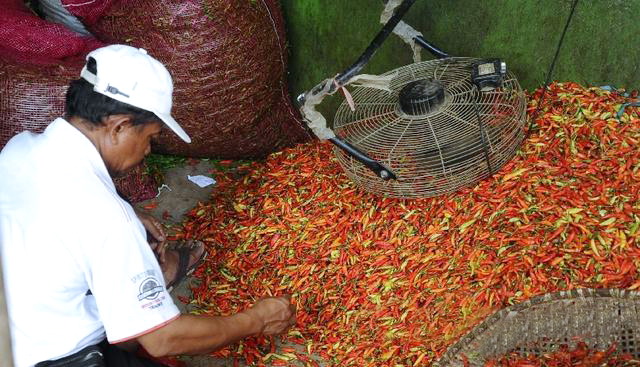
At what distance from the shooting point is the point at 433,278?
3.05 m

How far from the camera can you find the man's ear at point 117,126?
2.36 meters

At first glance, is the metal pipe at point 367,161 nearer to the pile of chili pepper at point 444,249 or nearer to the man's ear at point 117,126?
the pile of chili pepper at point 444,249

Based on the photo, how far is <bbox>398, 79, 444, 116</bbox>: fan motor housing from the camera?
10.3 ft

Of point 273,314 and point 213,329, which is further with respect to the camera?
point 273,314

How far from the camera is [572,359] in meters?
2.57

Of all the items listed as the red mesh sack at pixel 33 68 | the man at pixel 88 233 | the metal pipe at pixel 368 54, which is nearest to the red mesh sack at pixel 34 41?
the red mesh sack at pixel 33 68

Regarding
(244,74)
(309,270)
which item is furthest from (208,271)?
(244,74)

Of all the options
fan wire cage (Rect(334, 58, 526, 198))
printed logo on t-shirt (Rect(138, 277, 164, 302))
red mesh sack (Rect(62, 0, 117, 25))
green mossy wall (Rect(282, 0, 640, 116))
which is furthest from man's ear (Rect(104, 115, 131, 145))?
green mossy wall (Rect(282, 0, 640, 116))

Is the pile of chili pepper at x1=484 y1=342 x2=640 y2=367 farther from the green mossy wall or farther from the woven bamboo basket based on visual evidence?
the green mossy wall

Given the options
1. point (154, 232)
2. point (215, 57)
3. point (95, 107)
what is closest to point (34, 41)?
point (215, 57)

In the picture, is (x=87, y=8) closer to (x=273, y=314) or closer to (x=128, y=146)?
(x=128, y=146)

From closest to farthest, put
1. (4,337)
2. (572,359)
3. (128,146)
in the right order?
(4,337)
(128,146)
(572,359)

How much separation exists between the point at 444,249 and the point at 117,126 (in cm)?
150

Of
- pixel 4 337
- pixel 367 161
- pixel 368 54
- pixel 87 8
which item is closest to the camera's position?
pixel 4 337
